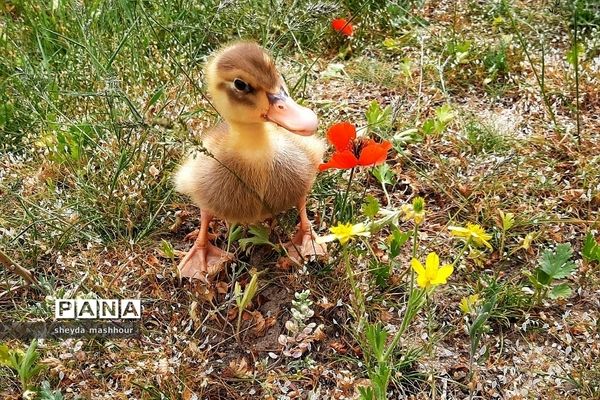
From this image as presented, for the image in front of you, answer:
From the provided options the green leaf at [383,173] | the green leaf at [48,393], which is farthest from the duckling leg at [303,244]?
the green leaf at [48,393]

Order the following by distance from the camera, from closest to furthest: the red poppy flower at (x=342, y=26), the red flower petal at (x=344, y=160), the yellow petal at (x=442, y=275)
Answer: the yellow petal at (x=442, y=275) < the red flower petal at (x=344, y=160) < the red poppy flower at (x=342, y=26)

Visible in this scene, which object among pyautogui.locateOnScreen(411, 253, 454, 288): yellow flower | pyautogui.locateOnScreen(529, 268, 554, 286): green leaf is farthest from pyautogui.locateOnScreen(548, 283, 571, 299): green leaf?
pyautogui.locateOnScreen(411, 253, 454, 288): yellow flower

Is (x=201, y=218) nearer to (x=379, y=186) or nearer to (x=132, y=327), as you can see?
(x=132, y=327)

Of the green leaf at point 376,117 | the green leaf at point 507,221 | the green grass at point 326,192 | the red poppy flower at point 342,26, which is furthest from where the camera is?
the red poppy flower at point 342,26

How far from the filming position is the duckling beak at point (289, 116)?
1.42m

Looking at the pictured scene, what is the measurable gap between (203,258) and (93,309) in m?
0.30

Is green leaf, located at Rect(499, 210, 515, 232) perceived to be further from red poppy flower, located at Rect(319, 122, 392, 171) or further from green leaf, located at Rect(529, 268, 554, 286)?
red poppy flower, located at Rect(319, 122, 392, 171)

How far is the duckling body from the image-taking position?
160cm

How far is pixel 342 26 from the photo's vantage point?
2271mm

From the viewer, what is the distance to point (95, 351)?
156cm

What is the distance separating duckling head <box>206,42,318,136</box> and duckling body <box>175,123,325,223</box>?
3.6 inches

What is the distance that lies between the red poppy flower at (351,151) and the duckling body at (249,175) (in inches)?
8.4

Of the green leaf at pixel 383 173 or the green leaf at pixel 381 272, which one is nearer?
the green leaf at pixel 381 272

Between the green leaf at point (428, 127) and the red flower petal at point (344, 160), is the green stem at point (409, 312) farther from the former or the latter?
the green leaf at point (428, 127)
